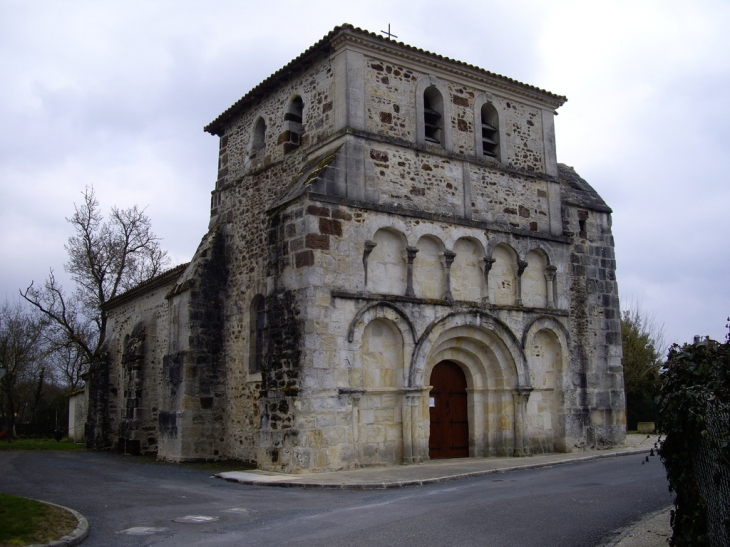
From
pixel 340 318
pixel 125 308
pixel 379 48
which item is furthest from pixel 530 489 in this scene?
pixel 125 308

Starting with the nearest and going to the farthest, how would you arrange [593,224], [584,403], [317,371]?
1. [317,371]
2. [584,403]
3. [593,224]

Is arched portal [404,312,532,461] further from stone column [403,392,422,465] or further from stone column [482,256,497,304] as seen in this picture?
stone column [403,392,422,465]

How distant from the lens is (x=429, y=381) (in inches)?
614

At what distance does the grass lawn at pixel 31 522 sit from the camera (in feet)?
23.0

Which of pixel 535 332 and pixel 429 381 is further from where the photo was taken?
pixel 535 332

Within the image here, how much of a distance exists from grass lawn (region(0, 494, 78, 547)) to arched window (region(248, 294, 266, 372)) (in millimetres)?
7577

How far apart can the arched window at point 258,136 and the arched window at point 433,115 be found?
14.2ft

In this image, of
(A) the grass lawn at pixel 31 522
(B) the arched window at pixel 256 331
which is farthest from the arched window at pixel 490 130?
(A) the grass lawn at pixel 31 522

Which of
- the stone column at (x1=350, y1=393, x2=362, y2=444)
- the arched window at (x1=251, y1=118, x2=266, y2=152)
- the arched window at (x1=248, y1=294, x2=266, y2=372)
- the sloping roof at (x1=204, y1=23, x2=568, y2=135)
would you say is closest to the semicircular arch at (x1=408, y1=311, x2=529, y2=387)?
the stone column at (x1=350, y1=393, x2=362, y2=444)

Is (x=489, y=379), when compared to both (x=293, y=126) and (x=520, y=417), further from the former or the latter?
(x=293, y=126)

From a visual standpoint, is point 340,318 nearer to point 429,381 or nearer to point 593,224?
point 429,381

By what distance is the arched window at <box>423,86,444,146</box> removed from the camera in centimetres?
1641

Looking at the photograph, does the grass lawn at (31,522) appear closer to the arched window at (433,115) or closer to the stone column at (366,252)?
the stone column at (366,252)

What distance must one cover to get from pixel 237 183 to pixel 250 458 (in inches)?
274
